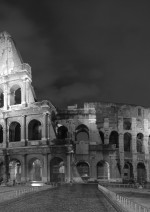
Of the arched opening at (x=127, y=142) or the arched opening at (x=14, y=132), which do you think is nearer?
the arched opening at (x=14, y=132)

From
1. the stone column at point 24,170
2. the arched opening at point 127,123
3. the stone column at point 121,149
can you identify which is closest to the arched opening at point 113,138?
the stone column at point 121,149

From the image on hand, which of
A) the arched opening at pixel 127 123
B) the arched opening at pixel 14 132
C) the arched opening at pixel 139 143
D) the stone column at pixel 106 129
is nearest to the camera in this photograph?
the arched opening at pixel 14 132

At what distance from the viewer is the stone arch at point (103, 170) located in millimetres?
47000

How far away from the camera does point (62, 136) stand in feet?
172

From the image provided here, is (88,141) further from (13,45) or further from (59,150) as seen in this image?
(13,45)

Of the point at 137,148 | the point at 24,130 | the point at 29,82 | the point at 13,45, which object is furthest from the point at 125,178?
the point at 13,45

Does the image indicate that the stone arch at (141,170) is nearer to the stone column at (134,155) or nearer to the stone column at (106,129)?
the stone column at (134,155)

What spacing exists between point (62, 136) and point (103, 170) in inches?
336

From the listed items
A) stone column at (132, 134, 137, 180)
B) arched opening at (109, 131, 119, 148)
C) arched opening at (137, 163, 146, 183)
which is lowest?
arched opening at (137, 163, 146, 183)

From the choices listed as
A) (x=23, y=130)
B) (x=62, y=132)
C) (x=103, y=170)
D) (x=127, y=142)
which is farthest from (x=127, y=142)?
(x=23, y=130)

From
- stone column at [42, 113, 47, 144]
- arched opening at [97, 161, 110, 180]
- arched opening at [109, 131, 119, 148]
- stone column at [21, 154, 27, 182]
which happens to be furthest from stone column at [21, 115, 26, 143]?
arched opening at [109, 131, 119, 148]

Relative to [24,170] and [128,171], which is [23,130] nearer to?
[24,170]

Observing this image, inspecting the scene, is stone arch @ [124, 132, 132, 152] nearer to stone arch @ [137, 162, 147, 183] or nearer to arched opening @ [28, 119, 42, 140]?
stone arch @ [137, 162, 147, 183]

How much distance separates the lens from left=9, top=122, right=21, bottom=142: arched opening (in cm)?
4878
